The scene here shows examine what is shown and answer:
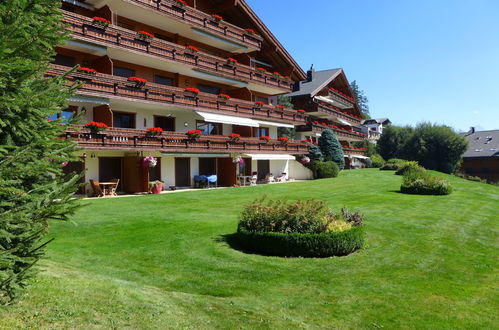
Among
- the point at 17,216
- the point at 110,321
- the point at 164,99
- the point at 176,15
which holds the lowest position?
the point at 110,321

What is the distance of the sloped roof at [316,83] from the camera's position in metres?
46.5

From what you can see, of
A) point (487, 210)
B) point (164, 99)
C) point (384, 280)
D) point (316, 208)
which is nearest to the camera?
point (384, 280)

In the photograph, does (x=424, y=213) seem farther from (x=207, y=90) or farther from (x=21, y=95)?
(x=207, y=90)

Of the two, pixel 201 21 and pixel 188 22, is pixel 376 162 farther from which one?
pixel 188 22

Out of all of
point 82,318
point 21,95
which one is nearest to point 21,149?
point 21,95

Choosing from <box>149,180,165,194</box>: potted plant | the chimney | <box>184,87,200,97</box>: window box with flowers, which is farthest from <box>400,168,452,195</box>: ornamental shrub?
the chimney

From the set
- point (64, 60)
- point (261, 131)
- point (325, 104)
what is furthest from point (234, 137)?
point (325, 104)

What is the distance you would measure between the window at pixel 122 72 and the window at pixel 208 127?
6703 mm

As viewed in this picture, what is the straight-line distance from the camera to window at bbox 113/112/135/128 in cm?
2520

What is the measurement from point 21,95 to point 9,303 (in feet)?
8.68

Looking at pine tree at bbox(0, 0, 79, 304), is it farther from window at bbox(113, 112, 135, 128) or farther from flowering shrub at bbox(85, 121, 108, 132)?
window at bbox(113, 112, 135, 128)

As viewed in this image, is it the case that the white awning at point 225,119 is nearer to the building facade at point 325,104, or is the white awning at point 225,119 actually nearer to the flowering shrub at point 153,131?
the flowering shrub at point 153,131

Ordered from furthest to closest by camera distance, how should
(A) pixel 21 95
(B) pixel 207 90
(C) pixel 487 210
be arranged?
(B) pixel 207 90
(C) pixel 487 210
(A) pixel 21 95

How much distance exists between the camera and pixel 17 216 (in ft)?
13.7
